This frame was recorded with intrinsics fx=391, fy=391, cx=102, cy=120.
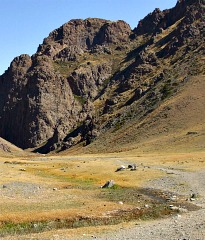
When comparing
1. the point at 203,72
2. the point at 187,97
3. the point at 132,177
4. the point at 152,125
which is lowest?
the point at 132,177

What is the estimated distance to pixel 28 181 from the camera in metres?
59.7

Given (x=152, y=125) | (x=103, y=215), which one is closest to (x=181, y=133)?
(x=152, y=125)

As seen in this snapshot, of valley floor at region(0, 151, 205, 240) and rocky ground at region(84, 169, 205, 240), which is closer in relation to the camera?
rocky ground at region(84, 169, 205, 240)

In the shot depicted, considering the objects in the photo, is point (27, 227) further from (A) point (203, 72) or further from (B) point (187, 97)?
(A) point (203, 72)

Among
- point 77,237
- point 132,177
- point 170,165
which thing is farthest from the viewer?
point 170,165

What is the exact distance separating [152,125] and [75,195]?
368 ft

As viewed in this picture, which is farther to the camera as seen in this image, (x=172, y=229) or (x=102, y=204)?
(x=102, y=204)

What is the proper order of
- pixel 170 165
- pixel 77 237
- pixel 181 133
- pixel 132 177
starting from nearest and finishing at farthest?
1. pixel 77 237
2. pixel 132 177
3. pixel 170 165
4. pixel 181 133

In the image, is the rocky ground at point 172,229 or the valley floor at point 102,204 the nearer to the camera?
the rocky ground at point 172,229

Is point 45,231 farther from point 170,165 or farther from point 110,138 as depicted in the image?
point 110,138

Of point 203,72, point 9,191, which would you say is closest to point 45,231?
point 9,191

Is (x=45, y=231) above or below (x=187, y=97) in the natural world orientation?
below

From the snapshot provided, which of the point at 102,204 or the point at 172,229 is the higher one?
the point at 172,229

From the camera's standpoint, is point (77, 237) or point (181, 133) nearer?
point (77, 237)
